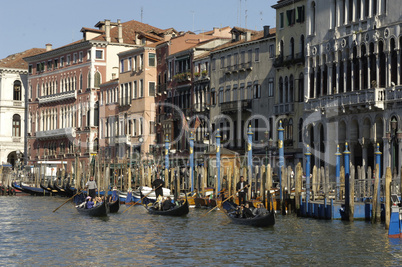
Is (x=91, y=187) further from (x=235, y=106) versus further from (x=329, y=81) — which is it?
(x=235, y=106)

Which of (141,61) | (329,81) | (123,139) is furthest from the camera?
(123,139)

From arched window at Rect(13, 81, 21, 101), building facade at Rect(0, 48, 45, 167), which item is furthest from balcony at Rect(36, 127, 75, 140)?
arched window at Rect(13, 81, 21, 101)

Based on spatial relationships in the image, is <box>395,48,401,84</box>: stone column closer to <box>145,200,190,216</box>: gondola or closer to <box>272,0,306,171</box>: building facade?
<box>272,0,306,171</box>: building facade

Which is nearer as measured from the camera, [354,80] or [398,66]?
[398,66]

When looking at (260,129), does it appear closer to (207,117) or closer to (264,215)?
(207,117)

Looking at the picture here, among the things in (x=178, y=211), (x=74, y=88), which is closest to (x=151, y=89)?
(x=74, y=88)

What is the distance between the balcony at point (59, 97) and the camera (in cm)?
7194

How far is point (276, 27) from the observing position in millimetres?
48594

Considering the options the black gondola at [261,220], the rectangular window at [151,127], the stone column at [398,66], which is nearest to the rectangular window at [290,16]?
the stone column at [398,66]

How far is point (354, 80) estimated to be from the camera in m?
40.4

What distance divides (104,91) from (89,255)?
47826 mm

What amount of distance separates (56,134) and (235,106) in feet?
81.9

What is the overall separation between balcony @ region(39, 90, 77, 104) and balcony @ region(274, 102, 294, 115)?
26.7 meters

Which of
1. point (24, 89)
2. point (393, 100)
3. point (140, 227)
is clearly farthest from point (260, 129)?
point (24, 89)
